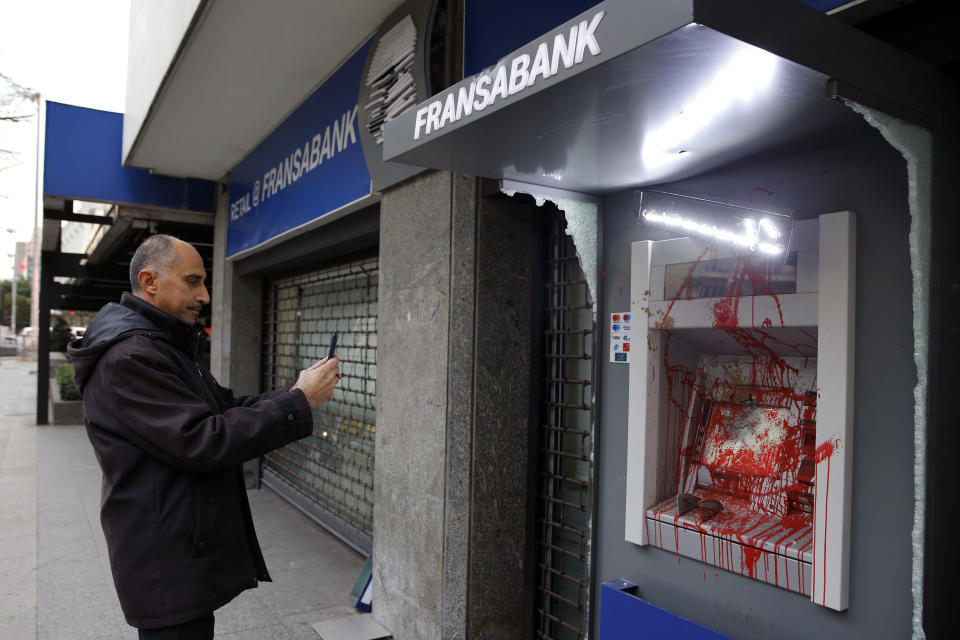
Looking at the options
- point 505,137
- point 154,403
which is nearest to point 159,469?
point 154,403

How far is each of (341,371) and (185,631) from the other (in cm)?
384

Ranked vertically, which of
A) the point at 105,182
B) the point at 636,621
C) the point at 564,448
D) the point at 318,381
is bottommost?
the point at 636,621

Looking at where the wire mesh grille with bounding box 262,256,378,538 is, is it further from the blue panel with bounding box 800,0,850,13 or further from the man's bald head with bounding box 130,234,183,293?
the blue panel with bounding box 800,0,850,13

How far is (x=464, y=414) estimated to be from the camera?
3322 millimetres

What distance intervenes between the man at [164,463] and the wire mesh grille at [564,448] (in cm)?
153

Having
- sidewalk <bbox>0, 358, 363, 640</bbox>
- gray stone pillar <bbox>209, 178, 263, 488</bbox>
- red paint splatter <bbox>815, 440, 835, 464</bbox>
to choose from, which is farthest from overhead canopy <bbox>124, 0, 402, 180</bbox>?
sidewalk <bbox>0, 358, 363, 640</bbox>

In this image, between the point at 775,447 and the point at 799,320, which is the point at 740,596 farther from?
the point at 799,320

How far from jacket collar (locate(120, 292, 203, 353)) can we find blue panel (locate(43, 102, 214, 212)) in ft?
21.3

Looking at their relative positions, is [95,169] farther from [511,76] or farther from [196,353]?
[511,76]

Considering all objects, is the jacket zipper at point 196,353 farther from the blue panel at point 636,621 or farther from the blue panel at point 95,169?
the blue panel at point 95,169

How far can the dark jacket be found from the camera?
205cm

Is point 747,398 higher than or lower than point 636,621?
higher

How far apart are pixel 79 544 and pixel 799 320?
227 inches

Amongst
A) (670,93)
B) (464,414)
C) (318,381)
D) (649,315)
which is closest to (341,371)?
(464,414)
